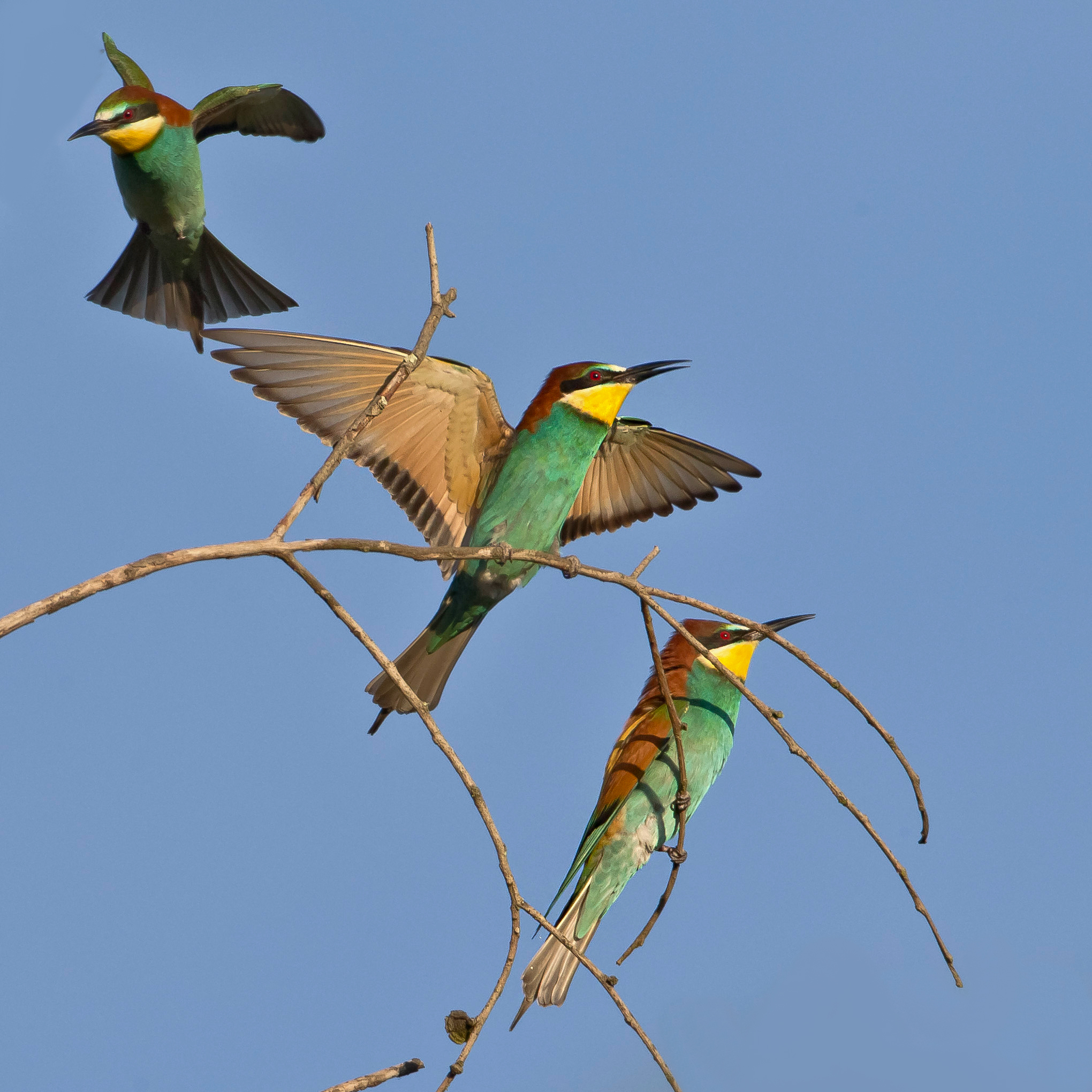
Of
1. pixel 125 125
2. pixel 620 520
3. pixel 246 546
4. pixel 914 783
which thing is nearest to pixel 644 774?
pixel 620 520

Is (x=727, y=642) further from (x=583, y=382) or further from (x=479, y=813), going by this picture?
(x=479, y=813)

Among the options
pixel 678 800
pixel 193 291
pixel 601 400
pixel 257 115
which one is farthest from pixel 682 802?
pixel 257 115

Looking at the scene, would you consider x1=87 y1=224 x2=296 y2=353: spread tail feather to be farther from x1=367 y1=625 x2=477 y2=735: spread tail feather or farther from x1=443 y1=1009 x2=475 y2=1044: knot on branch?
x1=443 y1=1009 x2=475 y2=1044: knot on branch

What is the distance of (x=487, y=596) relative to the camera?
15.6 ft

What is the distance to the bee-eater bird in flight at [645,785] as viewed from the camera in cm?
492

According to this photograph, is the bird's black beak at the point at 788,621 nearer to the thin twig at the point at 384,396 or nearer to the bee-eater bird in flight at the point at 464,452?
the bee-eater bird in flight at the point at 464,452

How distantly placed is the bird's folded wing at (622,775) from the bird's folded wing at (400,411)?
1.10 m

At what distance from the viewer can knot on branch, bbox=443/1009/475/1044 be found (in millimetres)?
2250

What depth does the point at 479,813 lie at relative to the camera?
231cm

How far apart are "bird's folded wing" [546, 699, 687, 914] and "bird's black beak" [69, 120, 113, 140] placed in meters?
3.23

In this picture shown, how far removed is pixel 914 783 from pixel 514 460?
2.57 metres

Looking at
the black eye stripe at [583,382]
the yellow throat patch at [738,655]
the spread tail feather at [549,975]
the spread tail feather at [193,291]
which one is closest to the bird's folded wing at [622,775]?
the spread tail feather at [549,975]

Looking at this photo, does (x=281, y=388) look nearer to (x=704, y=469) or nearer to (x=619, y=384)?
(x=619, y=384)

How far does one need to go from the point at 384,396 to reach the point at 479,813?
0.98 meters
